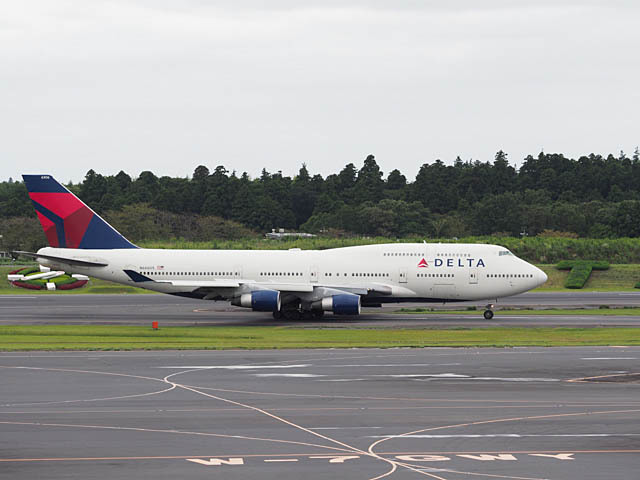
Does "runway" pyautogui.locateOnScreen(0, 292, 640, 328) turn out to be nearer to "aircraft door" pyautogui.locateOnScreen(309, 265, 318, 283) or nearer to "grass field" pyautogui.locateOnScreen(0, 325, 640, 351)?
"aircraft door" pyautogui.locateOnScreen(309, 265, 318, 283)

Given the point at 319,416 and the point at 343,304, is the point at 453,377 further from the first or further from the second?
the point at 343,304

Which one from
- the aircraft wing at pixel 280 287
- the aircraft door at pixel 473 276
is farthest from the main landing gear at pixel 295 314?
the aircraft door at pixel 473 276

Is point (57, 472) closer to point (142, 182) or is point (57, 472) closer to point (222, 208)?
point (222, 208)

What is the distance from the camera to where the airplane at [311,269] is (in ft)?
168

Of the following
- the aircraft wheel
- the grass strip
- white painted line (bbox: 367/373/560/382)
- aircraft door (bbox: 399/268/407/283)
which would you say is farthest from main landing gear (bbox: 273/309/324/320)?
white painted line (bbox: 367/373/560/382)

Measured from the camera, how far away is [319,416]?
2164cm

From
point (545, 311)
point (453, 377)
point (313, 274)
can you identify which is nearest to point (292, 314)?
point (313, 274)

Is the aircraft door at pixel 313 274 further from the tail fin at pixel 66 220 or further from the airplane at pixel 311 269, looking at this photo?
the tail fin at pixel 66 220

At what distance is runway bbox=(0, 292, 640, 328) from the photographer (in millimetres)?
48219

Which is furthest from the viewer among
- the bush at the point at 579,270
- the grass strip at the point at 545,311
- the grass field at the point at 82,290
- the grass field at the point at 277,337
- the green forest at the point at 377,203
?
the green forest at the point at 377,203

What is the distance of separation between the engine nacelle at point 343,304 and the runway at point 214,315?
2.38ft

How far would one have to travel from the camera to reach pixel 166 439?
19.0 m

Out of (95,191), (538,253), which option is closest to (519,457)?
(538,253)

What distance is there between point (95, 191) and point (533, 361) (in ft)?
440
